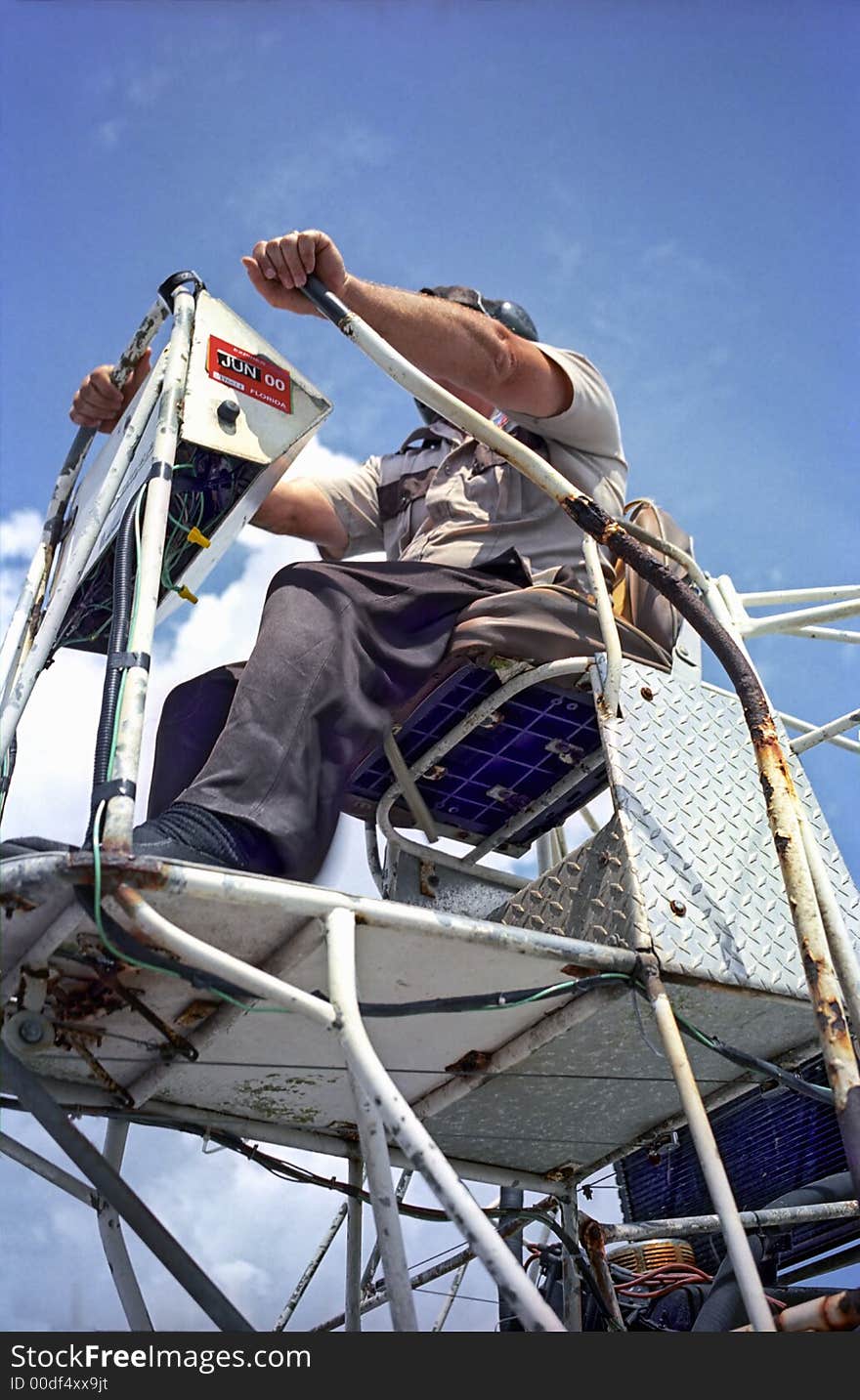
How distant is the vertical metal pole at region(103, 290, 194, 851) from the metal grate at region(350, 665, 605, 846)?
1.15 m

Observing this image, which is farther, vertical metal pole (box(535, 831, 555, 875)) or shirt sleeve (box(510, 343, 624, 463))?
vertical metal pole (box(535, 831, 555, 875))

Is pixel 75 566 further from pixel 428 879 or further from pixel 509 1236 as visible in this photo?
pixel 509 1236

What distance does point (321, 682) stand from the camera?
3.37 m

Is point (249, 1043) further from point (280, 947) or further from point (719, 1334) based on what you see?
point (719, 1334)

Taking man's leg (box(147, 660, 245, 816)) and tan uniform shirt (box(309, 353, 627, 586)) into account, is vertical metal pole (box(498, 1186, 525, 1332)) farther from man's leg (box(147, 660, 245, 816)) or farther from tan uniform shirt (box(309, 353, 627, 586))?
tan uniform shirt (box(309, 353, 627, 586))

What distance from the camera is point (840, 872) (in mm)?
3764

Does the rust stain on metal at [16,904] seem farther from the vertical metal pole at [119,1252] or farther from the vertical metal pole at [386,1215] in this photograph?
the vertical metal pole at [119,1252]

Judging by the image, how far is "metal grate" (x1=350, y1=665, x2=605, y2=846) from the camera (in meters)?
4.08

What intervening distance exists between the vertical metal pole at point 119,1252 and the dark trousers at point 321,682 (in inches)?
45.7

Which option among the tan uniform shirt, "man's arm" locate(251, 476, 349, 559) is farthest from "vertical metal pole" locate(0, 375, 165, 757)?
"man's arm" locate(251, 476, 349, 559)

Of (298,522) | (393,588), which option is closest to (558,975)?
(393,588)

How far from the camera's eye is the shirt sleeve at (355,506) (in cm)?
509

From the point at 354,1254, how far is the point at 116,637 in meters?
2.49

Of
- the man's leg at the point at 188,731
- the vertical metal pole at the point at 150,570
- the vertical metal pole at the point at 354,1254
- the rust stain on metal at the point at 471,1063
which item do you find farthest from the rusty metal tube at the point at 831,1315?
the man's leg at the point at 188,731
